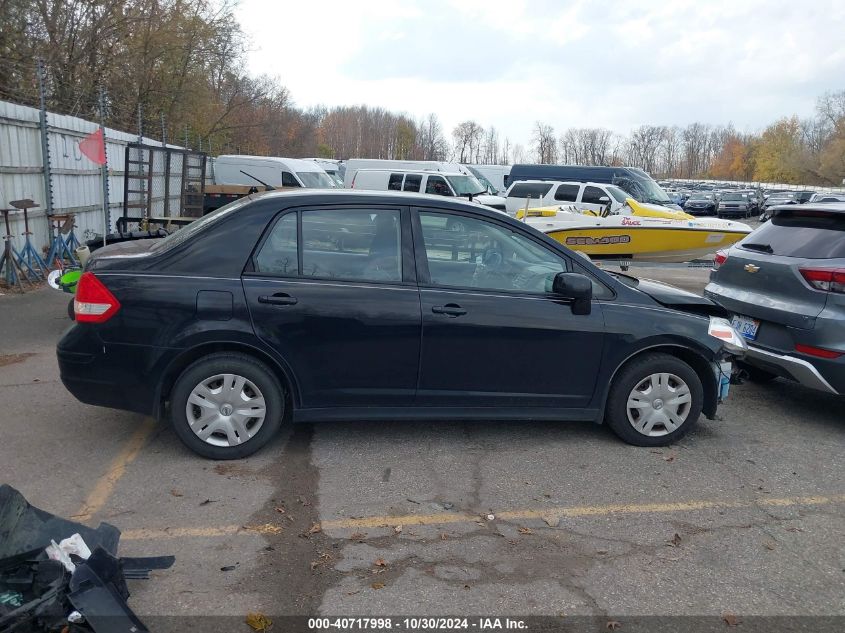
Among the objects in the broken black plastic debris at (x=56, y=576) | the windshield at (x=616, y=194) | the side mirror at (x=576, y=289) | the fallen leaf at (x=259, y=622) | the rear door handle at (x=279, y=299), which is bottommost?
the fallen leaf at (x=259, y=622)

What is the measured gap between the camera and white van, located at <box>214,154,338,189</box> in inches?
837

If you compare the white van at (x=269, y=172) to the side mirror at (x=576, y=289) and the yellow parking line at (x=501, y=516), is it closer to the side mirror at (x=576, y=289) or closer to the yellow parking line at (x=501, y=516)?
the side mirror at (x=576, y=289)

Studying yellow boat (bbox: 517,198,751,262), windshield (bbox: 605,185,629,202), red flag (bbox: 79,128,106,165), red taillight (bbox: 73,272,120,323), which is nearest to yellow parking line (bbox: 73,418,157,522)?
red taillight (bbox: 73,272,120,323)

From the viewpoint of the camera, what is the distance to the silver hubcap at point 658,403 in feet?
16.6

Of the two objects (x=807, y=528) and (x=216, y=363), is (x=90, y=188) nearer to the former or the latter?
(x=216, y=363)

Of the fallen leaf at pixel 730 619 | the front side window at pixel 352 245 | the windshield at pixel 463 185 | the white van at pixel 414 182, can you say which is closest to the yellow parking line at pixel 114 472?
the front side window at pixel 352 245

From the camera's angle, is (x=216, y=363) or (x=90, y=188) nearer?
(x=216, y=363)

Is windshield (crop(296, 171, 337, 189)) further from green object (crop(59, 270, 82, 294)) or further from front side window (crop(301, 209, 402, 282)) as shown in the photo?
front side window (crop(301, 209, 402, 282))

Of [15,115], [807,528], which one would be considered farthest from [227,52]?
[807,528]

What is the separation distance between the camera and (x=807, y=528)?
160 inches

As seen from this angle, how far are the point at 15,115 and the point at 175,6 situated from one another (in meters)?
18.4

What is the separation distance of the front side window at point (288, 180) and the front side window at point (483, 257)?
1684 centimetres

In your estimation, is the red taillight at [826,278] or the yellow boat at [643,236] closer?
the red taillight at [826,278]

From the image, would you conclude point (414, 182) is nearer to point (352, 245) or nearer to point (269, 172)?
point (269, 172)
